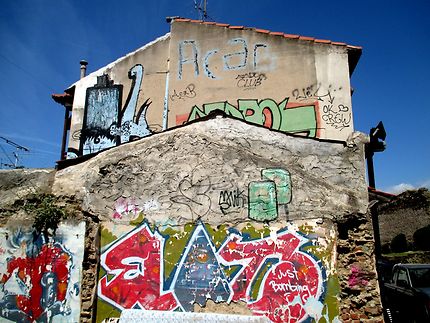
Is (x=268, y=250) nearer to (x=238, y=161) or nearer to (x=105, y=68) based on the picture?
(x=238, y=161)

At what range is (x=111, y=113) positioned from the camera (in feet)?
37.9

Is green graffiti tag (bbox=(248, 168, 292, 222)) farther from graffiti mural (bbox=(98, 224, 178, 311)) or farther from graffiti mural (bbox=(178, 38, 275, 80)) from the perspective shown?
graffiti mural (bbox=(178, 38, 275, 80))

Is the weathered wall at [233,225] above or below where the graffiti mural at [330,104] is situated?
below

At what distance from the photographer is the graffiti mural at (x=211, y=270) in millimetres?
5098

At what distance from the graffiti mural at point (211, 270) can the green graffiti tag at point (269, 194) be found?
9.8 inches

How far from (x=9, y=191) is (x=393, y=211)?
2166 cm

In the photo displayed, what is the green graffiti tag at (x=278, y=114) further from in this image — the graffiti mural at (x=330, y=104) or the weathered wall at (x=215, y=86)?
the graffiti mural at (x=330, y=104)

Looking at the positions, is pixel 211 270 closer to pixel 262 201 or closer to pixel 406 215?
pixel 262 201

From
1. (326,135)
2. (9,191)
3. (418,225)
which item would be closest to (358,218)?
(326,135)

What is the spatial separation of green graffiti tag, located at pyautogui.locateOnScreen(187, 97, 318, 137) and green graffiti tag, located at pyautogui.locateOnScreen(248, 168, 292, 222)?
11.9 ft

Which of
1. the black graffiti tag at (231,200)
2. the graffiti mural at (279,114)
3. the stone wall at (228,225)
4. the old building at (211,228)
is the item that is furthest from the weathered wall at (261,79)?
the black graffiti tag at (231,200)

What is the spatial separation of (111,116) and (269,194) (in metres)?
7.66

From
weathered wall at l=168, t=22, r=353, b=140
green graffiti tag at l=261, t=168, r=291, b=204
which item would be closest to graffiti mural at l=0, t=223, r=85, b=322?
green graffiti tag at l=261, t=168, r=291, b=204

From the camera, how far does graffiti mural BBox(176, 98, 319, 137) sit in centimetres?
920
